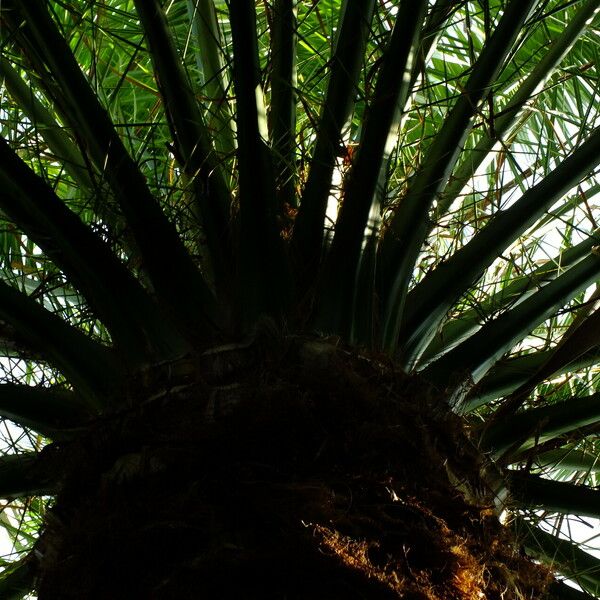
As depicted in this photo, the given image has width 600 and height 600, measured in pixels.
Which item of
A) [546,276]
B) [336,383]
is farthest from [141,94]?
[336,383]

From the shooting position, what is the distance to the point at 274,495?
102 centimetres

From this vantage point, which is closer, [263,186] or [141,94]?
[263,186]

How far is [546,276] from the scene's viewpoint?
2.22 m

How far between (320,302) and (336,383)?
0.23m

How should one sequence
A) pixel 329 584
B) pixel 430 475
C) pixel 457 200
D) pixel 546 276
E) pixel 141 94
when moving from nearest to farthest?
pixel 329 584 < pixel 430 475 < pixel 546 276 < pixel 457 200 < pixel 141 94

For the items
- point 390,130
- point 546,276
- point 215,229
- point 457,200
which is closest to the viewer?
point 390,130

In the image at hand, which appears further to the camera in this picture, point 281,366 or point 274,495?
point 281,366

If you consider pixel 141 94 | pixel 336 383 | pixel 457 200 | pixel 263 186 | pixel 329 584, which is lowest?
pixel 329 584

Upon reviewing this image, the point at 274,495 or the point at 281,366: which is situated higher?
the point at 281,366

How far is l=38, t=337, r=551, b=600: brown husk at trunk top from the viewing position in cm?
97

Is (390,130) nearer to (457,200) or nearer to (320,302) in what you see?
(320,302)

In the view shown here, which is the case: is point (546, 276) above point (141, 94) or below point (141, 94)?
below

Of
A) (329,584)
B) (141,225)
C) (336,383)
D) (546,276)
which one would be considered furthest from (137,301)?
(546,276)

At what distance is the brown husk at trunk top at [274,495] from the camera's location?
3.18ft
